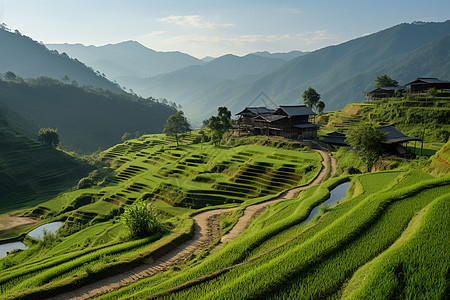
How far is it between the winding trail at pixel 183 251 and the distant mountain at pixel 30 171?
55913 millimetres

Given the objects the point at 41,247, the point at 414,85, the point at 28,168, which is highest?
the point at 414,85

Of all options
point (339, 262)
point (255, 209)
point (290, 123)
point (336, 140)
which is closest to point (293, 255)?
point (339, 262)

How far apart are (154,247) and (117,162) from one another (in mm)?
72468

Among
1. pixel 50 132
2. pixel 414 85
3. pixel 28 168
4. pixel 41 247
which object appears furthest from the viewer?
pixel 50 132

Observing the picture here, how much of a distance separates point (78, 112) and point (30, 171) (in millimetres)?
92067

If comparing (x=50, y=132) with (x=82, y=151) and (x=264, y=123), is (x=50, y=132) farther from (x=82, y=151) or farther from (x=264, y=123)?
(x=264, y=123)

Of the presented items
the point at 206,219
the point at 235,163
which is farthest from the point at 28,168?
the point at 206,219

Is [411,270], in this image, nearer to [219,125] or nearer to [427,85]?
[219,125]

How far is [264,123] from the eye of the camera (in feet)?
220

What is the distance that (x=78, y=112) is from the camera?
16162 centimetres

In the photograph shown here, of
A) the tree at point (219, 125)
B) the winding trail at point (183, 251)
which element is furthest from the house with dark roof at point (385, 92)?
the winding trail at point (183, 251)

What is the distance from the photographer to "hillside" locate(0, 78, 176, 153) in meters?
144

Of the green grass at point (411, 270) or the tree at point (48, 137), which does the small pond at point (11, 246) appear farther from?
the tree at point (48, 137)

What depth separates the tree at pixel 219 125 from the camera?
227 feet
